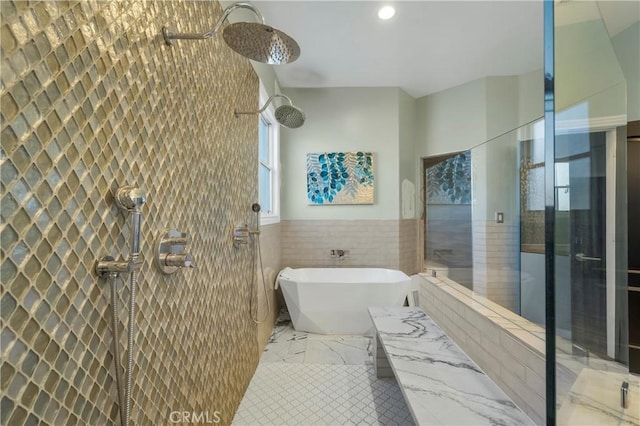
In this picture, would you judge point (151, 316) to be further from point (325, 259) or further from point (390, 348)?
point (325, 259)

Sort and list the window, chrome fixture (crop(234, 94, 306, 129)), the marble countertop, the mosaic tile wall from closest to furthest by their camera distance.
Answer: the mosaic tile wall < the marble countertop < chrome fixture (crop(234, 94, 306, 129)) < the window

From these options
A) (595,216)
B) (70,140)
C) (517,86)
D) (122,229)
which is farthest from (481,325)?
(517,86)

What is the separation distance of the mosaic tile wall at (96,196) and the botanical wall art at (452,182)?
8.21 ft

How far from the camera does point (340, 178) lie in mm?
3787

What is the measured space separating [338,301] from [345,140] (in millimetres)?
2148

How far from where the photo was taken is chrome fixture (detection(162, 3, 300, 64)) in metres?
1.06

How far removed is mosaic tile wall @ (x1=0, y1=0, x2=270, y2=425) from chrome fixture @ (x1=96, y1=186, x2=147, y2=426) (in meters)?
0.03

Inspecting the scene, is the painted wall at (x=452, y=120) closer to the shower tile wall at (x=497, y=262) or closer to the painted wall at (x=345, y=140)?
the painted wall at (x=345, y=140)

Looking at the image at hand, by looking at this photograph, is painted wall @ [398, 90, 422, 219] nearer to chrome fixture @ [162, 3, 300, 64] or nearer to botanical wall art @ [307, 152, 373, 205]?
botanical wall art @ [307, 152, 373, 205]

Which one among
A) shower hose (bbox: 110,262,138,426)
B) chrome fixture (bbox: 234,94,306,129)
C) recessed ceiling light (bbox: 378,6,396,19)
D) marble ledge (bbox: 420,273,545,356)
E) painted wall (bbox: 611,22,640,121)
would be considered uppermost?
recessed ceiling light (bbox: 378,6,396,19)

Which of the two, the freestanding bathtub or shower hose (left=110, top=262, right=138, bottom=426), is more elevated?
shower hose (left=110, top=262, right=138, bottom=426)

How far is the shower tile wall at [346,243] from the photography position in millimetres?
3738

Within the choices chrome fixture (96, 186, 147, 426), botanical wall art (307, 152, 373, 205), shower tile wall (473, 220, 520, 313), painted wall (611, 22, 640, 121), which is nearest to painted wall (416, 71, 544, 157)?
painted wall (611, 22, 640, 121)

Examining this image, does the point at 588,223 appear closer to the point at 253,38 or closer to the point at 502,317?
the point at 502,317
